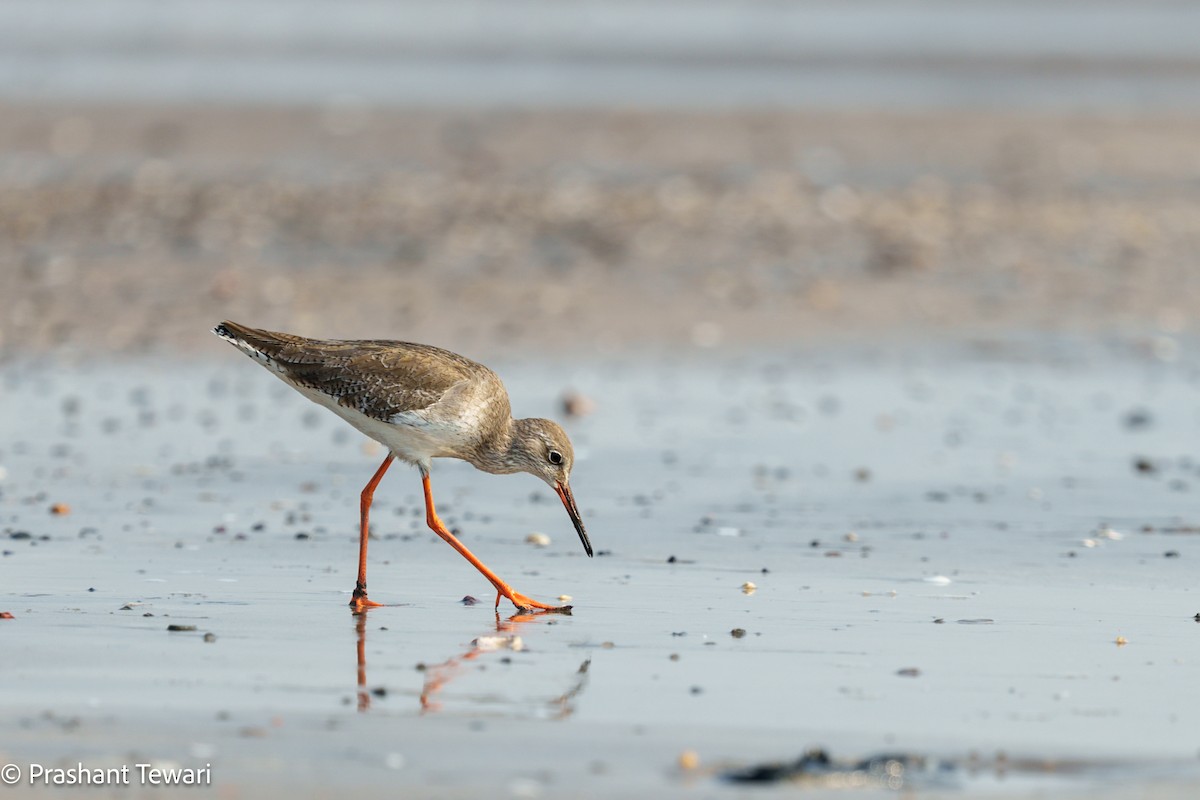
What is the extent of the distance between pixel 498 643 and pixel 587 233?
35.8ft

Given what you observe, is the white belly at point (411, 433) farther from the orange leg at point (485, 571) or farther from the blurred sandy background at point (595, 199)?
the blurred sandy background at point (595, 199)

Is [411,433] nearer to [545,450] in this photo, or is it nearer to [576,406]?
[545,450]

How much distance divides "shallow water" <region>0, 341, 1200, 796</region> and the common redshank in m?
0.43

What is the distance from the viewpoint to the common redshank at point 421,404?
8.29m

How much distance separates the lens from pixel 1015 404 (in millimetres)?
12852

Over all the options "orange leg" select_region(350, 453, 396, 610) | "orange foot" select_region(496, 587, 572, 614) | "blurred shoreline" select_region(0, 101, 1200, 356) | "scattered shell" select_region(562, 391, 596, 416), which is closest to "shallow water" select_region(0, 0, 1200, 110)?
"blurred shoreline" select_region(0, 101, 1200, 356)

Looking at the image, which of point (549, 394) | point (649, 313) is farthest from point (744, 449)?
point (649, 313)

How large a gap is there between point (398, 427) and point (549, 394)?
4.68 metres

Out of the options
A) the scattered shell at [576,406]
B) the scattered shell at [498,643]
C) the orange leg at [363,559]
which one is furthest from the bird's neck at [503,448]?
the scattered shell at [576,406]

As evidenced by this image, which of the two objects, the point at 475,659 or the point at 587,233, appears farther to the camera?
the point at 587,233

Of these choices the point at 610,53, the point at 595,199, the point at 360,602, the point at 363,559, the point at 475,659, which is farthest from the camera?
the point at 610,53

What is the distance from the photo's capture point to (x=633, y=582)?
316 inches

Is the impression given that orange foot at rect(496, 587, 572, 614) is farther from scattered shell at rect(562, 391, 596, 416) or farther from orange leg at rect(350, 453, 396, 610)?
scattered shell at rect(562, 391, 596, 416)

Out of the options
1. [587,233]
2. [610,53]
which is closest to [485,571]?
[587,233]
